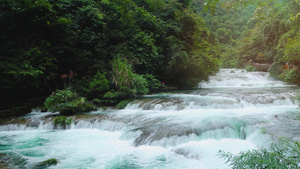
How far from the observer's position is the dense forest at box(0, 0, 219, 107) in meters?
8.70

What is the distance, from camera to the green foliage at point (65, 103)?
873cm

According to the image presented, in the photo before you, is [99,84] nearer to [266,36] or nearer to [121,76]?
[121,76]

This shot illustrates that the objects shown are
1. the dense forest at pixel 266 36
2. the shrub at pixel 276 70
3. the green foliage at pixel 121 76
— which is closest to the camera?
the dense forest at pixel 266 36

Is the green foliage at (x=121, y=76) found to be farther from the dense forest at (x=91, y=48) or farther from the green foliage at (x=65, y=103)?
the green foliage at (x=65, y=103)

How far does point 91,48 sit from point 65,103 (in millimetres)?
4026

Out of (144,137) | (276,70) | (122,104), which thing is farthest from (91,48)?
(276,70)

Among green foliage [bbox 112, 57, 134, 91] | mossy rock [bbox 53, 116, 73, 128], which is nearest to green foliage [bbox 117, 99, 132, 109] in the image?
green foliage [bbox 112, 57, 134, 91]

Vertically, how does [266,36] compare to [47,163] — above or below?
above

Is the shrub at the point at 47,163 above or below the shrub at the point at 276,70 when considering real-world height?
below

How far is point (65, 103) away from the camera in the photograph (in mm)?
8828

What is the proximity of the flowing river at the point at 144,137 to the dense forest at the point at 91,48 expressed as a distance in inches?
90.4

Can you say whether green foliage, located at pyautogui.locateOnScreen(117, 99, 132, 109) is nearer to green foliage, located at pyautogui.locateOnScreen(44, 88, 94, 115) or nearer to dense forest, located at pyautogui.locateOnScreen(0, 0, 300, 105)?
dense forest, located at pyautogui.locateOnScreen(0, 0, 300, 105)

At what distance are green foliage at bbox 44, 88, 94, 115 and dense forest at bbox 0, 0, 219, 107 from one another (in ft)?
2.87

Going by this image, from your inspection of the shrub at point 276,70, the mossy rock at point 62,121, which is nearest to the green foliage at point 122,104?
the mossy rock at point 62,121
